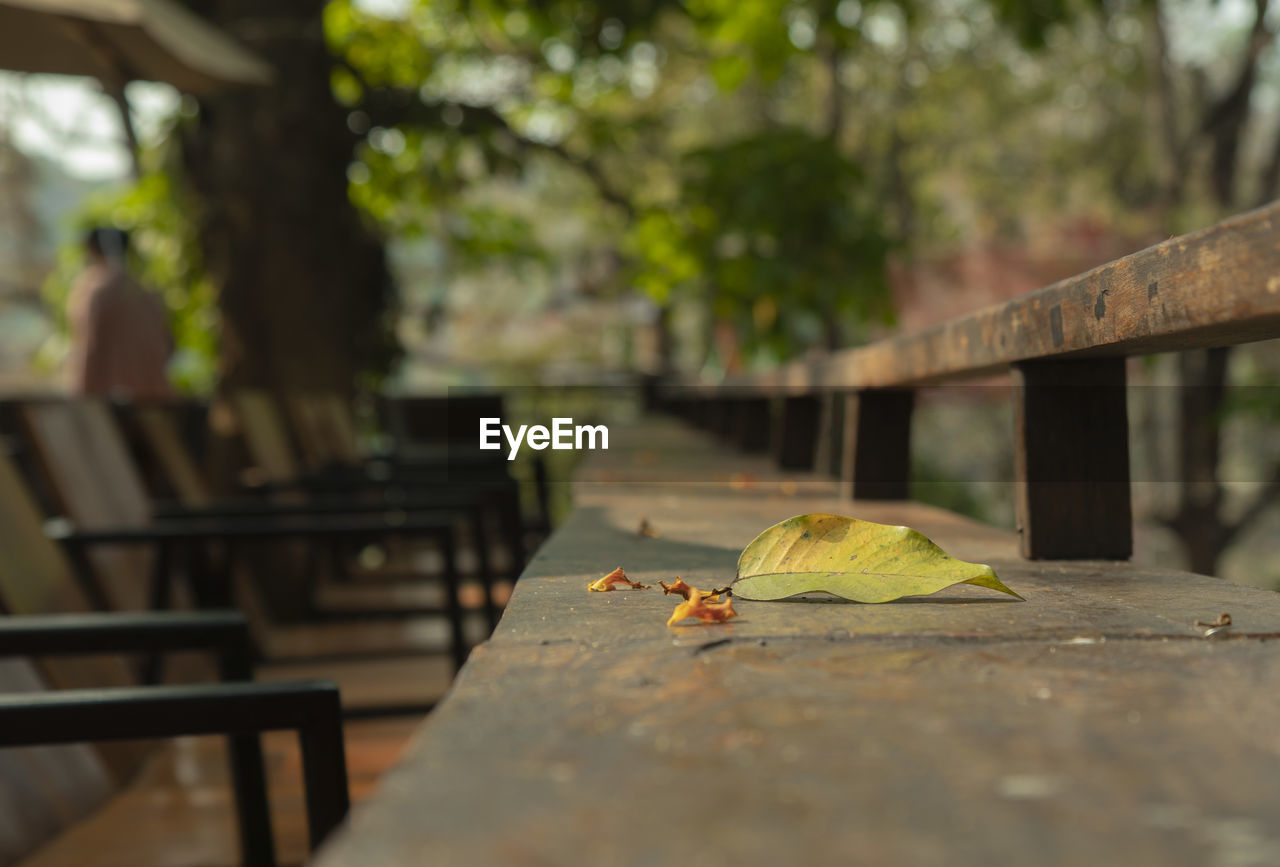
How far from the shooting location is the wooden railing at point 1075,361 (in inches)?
35.3

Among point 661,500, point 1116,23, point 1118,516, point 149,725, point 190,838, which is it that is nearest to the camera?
point 149,725

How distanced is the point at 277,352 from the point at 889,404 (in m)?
5.01

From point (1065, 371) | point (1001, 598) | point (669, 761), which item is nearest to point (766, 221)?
point (1065, 371)

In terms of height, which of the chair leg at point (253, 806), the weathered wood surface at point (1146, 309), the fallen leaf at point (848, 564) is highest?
the weathered wood surface at point (1146, 309)

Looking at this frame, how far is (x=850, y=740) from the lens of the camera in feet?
2.07

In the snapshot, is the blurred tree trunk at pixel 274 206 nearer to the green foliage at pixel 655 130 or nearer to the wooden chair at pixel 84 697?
the green foliage at pixel 655 130

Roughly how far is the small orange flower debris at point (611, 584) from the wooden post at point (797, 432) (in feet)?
7.82

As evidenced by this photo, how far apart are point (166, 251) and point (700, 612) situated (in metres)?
8.41

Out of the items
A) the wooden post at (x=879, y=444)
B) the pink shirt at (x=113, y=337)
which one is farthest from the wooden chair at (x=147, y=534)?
the pink shirt at (x=113, y=337)

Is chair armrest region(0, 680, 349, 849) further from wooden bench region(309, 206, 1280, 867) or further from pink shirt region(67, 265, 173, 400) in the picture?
pink shirt region(67, 265, 173, 400)

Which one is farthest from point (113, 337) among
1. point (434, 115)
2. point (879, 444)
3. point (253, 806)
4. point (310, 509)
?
point (253, 806)

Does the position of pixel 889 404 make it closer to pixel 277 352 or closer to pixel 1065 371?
pixel 1065 371

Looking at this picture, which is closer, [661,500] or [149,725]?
[149,725]

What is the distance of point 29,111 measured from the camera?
81.9 feet
